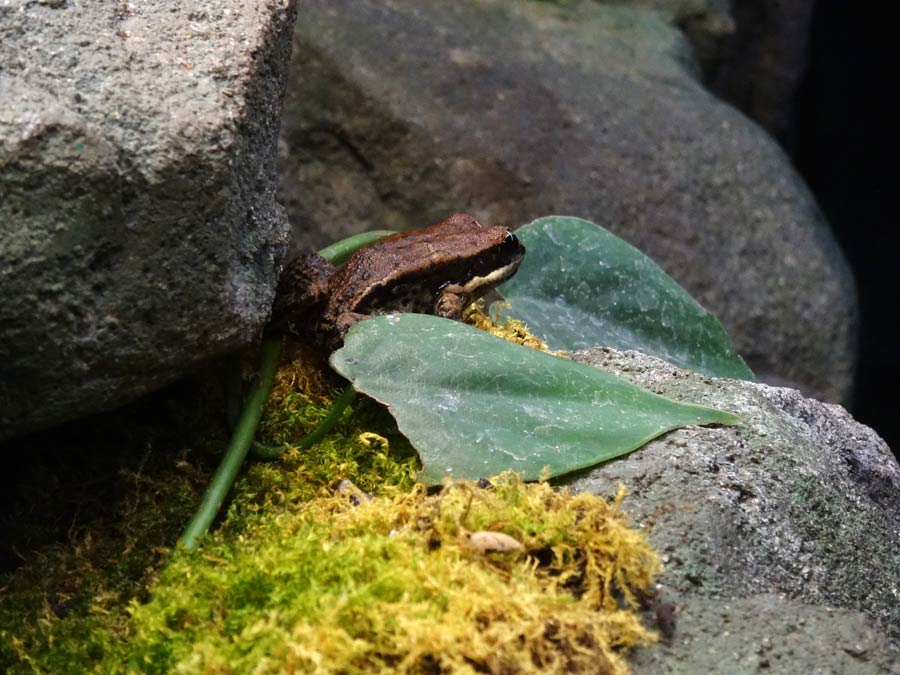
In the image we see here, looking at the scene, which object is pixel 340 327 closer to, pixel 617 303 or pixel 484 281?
pixel 484 281

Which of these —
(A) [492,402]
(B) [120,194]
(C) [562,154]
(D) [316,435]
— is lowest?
(C) [562,154]

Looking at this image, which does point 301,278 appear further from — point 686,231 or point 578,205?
point 686,231

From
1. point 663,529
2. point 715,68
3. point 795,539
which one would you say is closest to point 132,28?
point 663,529

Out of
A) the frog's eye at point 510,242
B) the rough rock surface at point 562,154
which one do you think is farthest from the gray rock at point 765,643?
the rough rock surface at point 562,154

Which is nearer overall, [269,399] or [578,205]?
[269,399]

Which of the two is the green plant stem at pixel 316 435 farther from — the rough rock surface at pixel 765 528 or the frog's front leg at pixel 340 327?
the rough rock surface at pixel 765 528

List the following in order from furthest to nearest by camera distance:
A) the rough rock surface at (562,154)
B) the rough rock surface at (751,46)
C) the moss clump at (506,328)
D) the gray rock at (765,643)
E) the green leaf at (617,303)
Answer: the rough rock surface at (751,46), the rough rock surface at (562,154), the green leaf at (617,303), the moss clump at (506,328), the gray rock at (765,643)

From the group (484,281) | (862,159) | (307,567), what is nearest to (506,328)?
(484,281)
